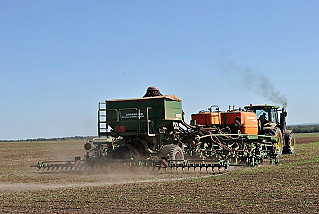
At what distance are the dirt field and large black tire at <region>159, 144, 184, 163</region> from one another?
118 centimetres

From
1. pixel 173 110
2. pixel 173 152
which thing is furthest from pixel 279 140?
pixel 173 152

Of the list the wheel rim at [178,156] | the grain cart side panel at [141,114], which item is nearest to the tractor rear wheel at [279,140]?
the grain cart side panel at [141,114]

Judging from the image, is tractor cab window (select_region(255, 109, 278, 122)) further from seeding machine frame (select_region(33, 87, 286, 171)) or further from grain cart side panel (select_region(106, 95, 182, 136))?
grain cart side panel (select_region(106, 95, 182, 136))

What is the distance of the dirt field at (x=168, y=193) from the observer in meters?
9.80

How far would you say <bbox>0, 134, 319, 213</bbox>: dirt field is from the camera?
9.80m

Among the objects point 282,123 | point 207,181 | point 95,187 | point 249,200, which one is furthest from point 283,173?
point 282,123

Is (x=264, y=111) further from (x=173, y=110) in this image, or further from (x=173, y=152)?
(x=173, y=152)

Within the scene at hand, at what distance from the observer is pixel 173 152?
1748cm

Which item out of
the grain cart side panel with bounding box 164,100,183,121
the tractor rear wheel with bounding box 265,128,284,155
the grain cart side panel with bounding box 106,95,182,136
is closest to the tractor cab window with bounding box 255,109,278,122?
the tractor rear wheel with bounding box 265,128,284,155

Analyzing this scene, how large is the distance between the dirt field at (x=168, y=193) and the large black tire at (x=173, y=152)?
1.18 meters

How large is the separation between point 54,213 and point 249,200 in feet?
14.4

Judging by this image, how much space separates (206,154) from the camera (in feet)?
63.7

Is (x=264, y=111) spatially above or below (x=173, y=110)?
above

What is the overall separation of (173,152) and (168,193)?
578 cm
